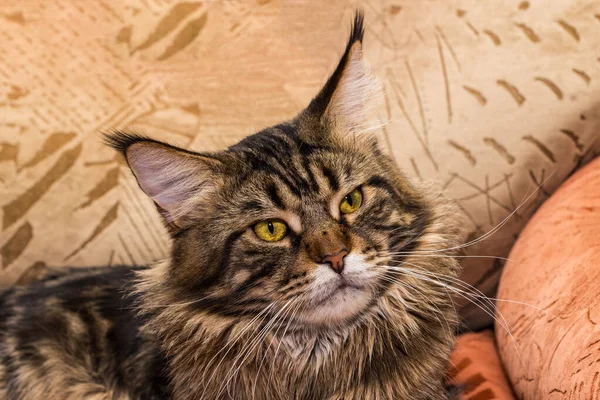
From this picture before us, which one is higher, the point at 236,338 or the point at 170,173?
the point at 170,173

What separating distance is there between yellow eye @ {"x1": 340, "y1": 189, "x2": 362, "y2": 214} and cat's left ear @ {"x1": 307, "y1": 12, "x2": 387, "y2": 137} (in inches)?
6.4

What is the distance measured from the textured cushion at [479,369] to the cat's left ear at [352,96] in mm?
579

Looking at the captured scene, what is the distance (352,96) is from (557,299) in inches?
22.9

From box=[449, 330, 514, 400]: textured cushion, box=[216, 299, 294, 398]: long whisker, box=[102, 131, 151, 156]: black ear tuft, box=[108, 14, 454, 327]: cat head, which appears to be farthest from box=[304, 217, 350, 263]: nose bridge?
box=[449, 330, 514, 400]: textured cushion

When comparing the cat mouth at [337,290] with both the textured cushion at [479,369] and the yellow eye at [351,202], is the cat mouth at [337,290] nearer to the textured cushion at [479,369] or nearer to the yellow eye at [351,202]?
the yellow eye at [351,202]

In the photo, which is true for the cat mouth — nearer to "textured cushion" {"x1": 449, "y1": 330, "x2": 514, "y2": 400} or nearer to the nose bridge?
the nose bridge

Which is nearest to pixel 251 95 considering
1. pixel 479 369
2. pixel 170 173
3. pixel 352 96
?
pixel 352 96

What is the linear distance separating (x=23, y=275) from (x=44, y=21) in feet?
2.29

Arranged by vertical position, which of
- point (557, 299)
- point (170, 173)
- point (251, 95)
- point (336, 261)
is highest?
point (251, 95)

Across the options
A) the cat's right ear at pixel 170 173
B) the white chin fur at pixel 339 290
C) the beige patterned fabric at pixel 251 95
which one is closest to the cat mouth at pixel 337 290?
the white chin fur at pixel 339 290

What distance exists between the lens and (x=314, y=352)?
3.85 ft

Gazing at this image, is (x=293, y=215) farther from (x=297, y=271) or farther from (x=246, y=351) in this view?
(x=246, y=351)

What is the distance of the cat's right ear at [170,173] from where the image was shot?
1069 mm

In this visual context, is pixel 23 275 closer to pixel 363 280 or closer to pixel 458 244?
pixel 363 280
